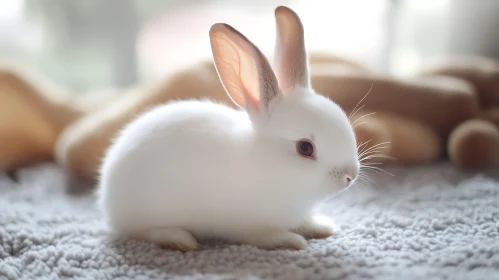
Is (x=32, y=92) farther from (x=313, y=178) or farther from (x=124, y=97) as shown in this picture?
(x=313, y=178)

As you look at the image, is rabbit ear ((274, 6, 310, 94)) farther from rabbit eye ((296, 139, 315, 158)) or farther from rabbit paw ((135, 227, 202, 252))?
rabbit paw ((135, 227, 202, 252))

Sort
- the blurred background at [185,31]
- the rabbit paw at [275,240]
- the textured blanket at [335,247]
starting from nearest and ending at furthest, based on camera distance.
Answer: the textured blanket at [335,247] → the rabbit paw at [275,240] → the blurred background at [185,31]

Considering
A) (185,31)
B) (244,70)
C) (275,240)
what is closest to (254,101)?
(244,70)

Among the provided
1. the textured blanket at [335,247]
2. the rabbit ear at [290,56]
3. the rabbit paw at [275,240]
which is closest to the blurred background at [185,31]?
the textured blanket at [335,247]

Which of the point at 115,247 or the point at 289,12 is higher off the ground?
the point at 289,12

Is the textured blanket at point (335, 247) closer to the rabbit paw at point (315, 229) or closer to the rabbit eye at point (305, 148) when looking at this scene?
the rabbit paw at point (315, 229)

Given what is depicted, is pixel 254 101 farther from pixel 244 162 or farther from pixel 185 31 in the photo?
pixel 185 31

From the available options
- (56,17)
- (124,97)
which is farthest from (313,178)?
(56,17)
